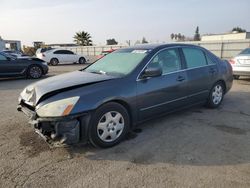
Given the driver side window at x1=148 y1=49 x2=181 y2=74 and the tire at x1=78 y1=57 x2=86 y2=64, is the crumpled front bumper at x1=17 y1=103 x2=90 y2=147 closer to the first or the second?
the driver side window at x1=148 y1=49 x2=181 y2=74

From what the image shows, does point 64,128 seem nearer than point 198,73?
Yes

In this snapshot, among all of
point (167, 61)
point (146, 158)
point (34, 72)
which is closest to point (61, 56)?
point (34, 72)

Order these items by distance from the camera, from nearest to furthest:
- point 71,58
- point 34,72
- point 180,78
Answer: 1. point 180,78
2. point 34,72
3. point 71,58

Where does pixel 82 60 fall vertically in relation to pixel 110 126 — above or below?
above

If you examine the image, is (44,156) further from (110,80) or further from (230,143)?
(230,143)

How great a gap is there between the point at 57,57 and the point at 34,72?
399 inches

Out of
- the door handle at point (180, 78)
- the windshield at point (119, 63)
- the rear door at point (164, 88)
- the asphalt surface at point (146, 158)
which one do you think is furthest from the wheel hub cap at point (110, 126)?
the door handle at point (180, 78)

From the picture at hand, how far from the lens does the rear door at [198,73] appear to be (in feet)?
16.8

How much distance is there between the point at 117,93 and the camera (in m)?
3.84

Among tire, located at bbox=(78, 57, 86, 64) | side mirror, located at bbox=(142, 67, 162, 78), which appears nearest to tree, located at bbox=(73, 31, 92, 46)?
tire, located at bbox=(78, 57, 86, 64)

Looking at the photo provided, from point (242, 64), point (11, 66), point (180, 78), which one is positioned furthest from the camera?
point (11, 66)

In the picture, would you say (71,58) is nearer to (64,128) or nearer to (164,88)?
(164,88)

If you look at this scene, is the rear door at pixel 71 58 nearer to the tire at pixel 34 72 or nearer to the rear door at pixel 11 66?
the tire at pixel 34 72

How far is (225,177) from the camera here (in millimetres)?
3045
